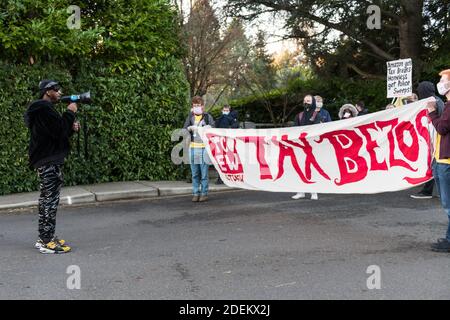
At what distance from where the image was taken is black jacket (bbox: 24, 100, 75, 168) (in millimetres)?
6480

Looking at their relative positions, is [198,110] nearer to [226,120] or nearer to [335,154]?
[226,120]

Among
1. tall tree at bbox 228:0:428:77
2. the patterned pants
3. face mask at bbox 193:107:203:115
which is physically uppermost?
tall tree at bbox 228:0:428:77

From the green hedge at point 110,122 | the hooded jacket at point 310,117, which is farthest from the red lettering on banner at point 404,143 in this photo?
the green hedge at point 110,122

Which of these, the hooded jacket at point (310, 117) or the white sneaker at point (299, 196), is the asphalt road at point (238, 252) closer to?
the white sneaker at point (299, 196)

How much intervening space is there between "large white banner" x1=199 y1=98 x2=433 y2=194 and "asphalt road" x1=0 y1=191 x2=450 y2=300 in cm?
55

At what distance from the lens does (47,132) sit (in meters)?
6.51

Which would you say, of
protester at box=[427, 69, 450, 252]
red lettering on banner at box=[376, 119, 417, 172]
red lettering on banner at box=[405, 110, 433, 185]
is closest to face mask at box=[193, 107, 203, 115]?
red lettering on banner at box=[376, 119, 417, 172]

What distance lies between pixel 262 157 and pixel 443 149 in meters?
3.51

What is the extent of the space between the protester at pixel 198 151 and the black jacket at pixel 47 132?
12.0 ft

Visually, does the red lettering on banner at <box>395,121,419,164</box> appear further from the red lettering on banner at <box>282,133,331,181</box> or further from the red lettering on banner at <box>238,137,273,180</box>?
the red lettering on banner at <box>238,137,273,180</box>

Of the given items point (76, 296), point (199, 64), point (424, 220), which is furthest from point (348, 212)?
point (199, 64)

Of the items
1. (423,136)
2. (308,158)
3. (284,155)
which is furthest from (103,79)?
(423,136)
